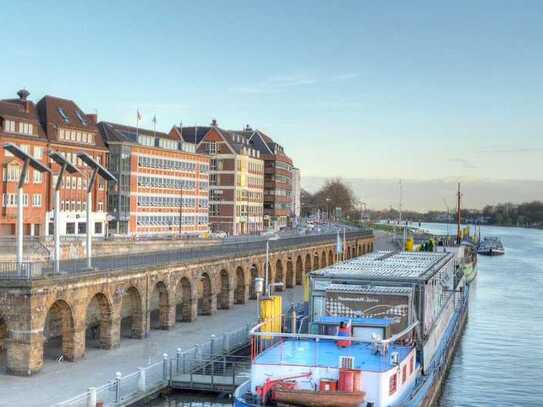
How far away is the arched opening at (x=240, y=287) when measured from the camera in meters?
69.2

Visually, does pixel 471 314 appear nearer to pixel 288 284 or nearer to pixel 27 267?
pixel 288 284

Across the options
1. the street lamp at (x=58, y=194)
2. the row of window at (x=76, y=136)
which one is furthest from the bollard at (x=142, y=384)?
the row of window at (x=76, y=136)

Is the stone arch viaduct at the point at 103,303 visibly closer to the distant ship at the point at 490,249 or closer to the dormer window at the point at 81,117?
the dormer window at the point at 81,117

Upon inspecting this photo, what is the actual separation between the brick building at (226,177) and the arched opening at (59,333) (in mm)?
84495

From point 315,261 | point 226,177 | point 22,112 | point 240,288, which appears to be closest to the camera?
point 240,288

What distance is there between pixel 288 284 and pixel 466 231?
120915 mm

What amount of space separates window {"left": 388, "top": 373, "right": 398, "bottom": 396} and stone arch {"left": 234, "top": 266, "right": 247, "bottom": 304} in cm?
3981

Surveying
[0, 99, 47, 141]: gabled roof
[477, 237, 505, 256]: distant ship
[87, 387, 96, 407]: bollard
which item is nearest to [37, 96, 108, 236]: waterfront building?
[0, 99, 47, 141]: gabled roof

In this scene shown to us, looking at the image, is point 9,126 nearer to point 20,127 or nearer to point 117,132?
point 20,127

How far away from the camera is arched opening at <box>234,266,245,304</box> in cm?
6925

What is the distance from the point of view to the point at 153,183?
10750 centimetres

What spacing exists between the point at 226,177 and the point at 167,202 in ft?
85.3

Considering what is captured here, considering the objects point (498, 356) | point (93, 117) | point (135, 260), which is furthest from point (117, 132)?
point (498, 356)

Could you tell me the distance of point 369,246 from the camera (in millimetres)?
151500
